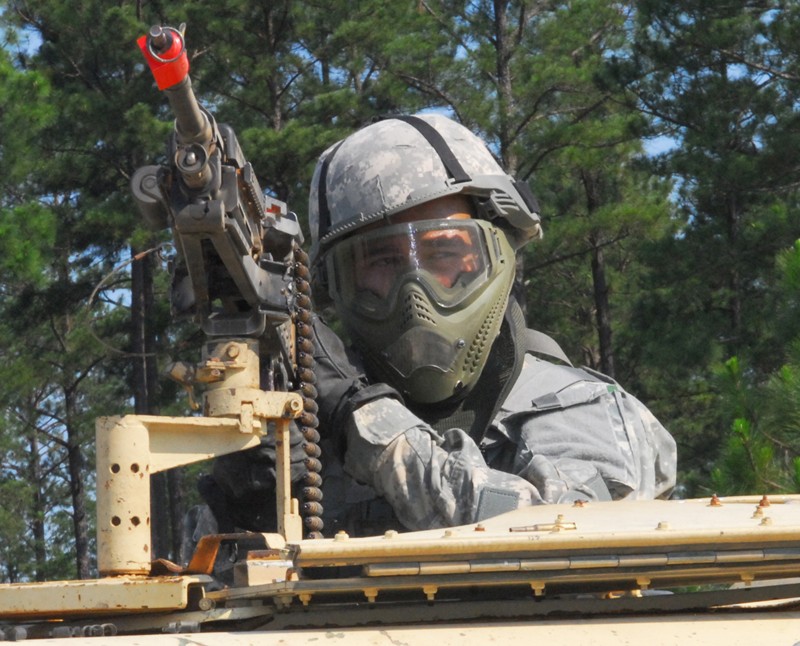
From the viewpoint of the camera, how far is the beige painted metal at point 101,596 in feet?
11.5

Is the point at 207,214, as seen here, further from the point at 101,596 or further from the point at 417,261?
the point at 417,261

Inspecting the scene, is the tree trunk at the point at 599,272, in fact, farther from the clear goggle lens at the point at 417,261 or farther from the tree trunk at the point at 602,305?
the clear goggle lens at the point at 417,261

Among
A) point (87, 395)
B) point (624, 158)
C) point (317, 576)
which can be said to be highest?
point (624, 158)

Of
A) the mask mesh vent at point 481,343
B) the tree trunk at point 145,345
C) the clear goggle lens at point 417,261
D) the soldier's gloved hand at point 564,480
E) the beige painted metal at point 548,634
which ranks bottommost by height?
the beige painted metal at point 548,634

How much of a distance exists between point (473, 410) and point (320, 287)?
30.6 inches

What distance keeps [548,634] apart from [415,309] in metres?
2.12

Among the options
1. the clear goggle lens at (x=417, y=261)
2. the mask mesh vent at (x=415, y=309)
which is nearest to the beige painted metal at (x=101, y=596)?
the mask mesh vent at (x=415, y=309)

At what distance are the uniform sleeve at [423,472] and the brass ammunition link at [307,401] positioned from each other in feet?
0.63

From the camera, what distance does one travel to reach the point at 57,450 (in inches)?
1489

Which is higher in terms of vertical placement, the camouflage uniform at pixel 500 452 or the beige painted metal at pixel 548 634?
the camouflage uniform at pixel 500 452

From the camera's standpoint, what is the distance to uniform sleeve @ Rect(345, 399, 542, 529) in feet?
15.1

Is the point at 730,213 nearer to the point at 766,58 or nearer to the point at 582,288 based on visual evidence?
the point at 766,58

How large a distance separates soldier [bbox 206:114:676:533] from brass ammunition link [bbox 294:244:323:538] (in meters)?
0.20

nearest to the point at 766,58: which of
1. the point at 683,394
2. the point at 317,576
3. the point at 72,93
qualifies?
the point at 683,394
